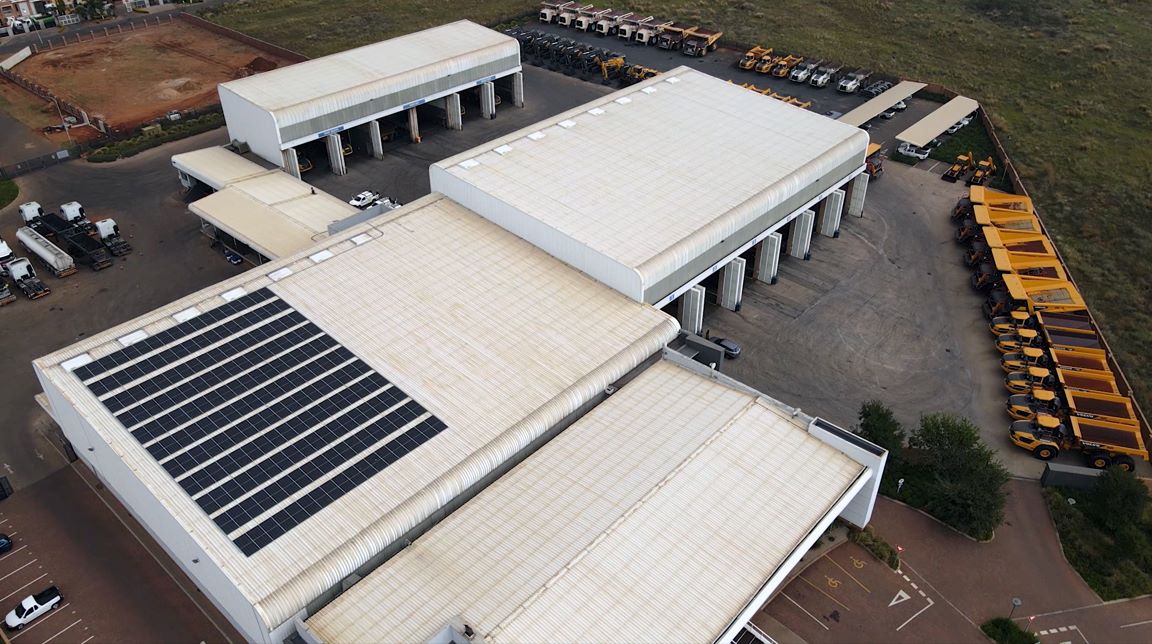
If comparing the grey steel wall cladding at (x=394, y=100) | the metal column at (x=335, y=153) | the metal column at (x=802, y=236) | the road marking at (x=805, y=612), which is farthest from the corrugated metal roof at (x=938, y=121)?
the road marking at (x=805, y=612)

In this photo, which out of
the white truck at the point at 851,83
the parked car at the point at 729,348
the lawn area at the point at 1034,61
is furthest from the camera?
the white truck at the point at 851,83

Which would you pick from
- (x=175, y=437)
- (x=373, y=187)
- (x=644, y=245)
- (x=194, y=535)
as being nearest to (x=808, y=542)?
(x=644, y=245)

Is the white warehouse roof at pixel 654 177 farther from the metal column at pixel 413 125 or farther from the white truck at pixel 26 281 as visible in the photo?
the white truck at pixel 26 281

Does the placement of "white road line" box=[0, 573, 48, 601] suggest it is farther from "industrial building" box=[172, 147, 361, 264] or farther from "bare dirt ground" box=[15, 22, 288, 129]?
"bare dirt ground" box=[15, 22, 288, 129]

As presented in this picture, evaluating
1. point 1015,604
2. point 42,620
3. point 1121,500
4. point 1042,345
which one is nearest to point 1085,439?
point 1121,500

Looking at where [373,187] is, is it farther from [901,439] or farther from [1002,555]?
[1002,555]
